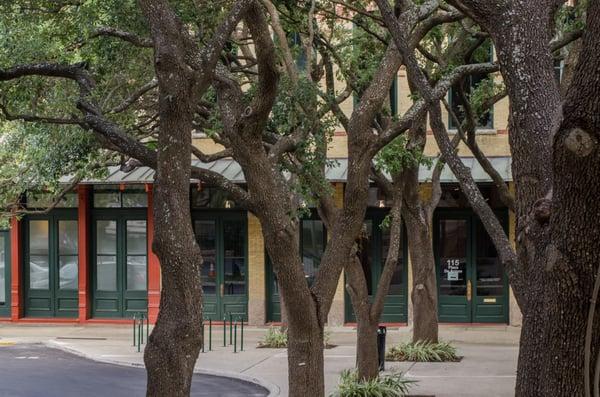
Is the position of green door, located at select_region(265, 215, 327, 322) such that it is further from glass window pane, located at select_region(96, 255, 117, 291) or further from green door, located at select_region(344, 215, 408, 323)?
glass window pane, located at select_region(96, 255, 117, 291)

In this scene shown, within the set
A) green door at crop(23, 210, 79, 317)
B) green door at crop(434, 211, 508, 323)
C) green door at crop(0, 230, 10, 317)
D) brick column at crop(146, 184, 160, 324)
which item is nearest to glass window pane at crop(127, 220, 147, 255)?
brick column at crop(146, 184, 160, 324)

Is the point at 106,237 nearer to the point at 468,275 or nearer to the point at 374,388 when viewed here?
the point at 468,275

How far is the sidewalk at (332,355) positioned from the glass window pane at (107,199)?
355 cm

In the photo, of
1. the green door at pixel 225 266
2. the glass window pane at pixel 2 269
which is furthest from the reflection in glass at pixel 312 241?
Result: the glass window pane at pixel 2 269

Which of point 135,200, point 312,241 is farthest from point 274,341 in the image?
point 135,200

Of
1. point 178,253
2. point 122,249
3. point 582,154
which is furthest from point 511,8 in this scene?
point 122,249

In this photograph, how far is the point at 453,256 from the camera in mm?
25500

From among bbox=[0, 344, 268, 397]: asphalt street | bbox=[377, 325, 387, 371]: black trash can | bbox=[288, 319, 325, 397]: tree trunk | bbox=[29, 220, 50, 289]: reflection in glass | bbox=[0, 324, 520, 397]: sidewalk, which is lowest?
bbox=[0, 344, 268, 397]: asphalt street

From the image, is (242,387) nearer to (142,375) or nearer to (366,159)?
(142,375)

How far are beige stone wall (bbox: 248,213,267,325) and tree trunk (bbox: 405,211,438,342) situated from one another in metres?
7.74

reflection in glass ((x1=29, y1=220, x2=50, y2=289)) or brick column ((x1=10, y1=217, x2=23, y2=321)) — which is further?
reflection in glass ((x1=29, y1=220, x2=50, y2=289))

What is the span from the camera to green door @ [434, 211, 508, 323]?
82.6ft

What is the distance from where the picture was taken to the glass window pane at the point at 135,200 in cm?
2744

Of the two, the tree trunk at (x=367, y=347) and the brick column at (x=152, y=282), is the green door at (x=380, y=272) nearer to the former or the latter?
the brick column at (x=152, y=282)
